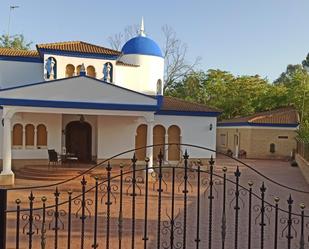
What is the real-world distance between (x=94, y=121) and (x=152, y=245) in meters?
14.4

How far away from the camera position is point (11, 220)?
9.79m

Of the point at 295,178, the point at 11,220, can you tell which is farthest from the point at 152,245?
the point at 295,178

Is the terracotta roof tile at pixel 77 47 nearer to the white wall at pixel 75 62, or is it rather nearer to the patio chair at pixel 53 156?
the white wall at pixel 75 62

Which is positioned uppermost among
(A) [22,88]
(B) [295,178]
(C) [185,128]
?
(A) [22,88]

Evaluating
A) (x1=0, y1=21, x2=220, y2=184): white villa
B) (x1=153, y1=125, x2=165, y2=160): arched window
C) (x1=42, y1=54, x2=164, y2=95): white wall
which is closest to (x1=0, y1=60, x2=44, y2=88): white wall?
(x1=0, y1=21, x2=220, y2=184): white villa

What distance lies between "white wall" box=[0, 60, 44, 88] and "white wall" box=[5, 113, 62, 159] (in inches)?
89.7

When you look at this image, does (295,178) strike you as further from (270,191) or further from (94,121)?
(94,121)

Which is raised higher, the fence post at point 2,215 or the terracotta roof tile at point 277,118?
the terracotta roof tile at point 277,118

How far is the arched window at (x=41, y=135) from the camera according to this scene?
20.5m

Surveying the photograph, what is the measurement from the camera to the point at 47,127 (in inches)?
810

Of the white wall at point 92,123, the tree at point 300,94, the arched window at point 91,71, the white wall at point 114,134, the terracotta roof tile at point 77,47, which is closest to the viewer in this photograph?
the terracotta roof tile at point 77,47

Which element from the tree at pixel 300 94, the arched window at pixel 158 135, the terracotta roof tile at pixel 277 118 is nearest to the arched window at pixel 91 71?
the arched window at pixel 158 135

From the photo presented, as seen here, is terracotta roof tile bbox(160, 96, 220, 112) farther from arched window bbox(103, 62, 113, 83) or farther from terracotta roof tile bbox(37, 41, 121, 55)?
terracotta roof tile bbox(37, 41, 121, 55)

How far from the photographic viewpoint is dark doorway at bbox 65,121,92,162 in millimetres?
21516
